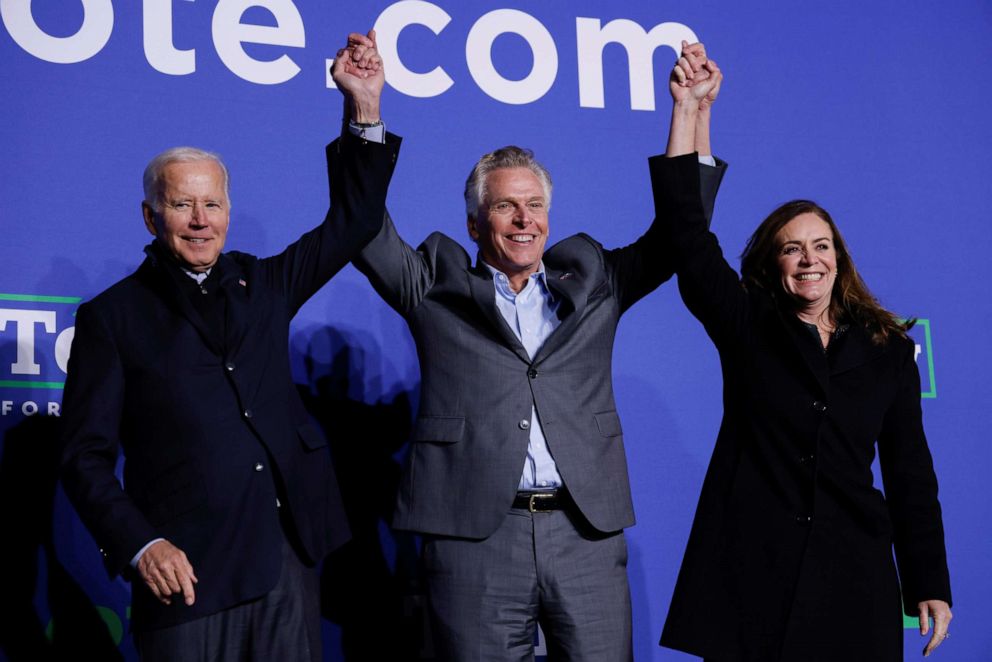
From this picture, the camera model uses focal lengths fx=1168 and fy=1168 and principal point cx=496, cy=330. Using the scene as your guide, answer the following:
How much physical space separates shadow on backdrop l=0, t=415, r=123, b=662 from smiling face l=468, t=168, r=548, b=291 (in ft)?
3.81

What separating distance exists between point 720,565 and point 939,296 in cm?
175

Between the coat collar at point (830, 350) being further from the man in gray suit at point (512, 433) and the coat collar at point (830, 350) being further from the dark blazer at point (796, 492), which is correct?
the man in gray suit at point (512, 433)

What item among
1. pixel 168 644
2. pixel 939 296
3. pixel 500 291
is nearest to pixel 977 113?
pixel 939 296

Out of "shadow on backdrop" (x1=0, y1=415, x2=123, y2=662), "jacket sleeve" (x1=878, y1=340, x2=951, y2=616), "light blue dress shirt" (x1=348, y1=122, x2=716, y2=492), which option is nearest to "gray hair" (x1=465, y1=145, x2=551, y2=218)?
"light blue dress shirt" (x1=348, y1=122, x2=716, y2=492)

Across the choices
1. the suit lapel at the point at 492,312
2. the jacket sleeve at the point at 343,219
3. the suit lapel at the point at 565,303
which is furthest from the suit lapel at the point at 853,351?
the jacket sleeve at the point at 343,219

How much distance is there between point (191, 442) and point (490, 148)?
1515 millimetres

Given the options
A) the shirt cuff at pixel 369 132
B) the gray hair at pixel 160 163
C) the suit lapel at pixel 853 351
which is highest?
the shirt cuff at pixel 369 132

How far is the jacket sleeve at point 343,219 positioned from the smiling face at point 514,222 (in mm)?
234

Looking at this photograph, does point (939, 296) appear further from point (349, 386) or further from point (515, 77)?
point (349, 386)

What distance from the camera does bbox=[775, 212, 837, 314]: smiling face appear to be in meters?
2.42

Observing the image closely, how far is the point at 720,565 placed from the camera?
7.47 ft

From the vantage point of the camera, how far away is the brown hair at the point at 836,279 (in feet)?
8.00

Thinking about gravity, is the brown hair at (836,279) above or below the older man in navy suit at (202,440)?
above

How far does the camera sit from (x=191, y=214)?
86.0 inches
